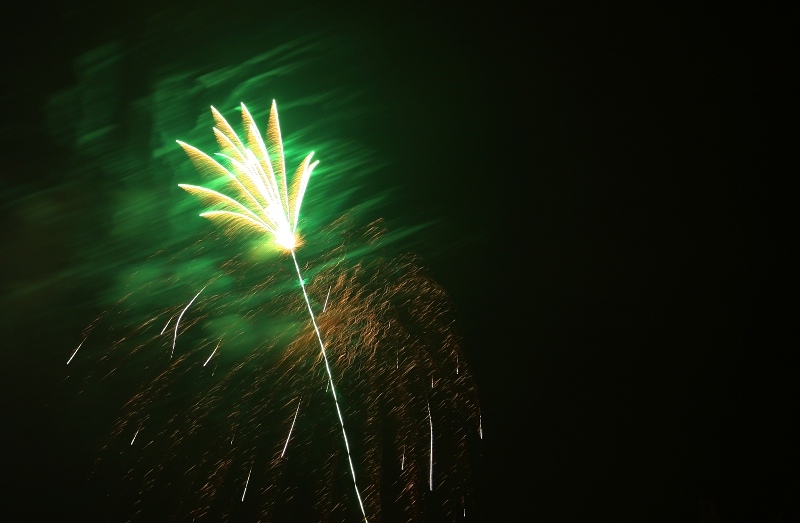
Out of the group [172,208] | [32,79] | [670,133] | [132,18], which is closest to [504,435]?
[670,133]

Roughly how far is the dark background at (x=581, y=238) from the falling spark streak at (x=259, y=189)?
408 mm

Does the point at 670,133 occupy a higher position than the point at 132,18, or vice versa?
the point at 132,18

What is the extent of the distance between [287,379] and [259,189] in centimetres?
70

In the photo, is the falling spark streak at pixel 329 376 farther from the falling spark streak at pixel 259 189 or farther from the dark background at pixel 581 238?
the dark background at pixel 581 238

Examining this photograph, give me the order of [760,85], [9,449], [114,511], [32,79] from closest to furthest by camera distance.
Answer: [114,511] → [9,449] → [760,85] → [32,79]

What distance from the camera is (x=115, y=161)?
187cm

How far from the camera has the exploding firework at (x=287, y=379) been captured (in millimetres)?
1530

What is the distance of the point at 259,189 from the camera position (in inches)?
66.2

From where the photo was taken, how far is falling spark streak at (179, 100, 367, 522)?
1.70m

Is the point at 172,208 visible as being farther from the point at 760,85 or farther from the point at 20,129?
the point at 760,85

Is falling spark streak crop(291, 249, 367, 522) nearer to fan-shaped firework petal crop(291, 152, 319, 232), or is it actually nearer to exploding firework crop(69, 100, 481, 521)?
exploding firework crop(69, 100, 481, 521)

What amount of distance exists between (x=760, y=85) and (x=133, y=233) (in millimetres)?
2540

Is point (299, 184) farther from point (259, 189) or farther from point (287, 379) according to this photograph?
point (287, 379)

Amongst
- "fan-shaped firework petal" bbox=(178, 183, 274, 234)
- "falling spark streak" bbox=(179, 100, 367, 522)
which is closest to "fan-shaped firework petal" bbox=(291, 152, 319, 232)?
"falling spark streak" bbox=(179, 100, 367, 522)
